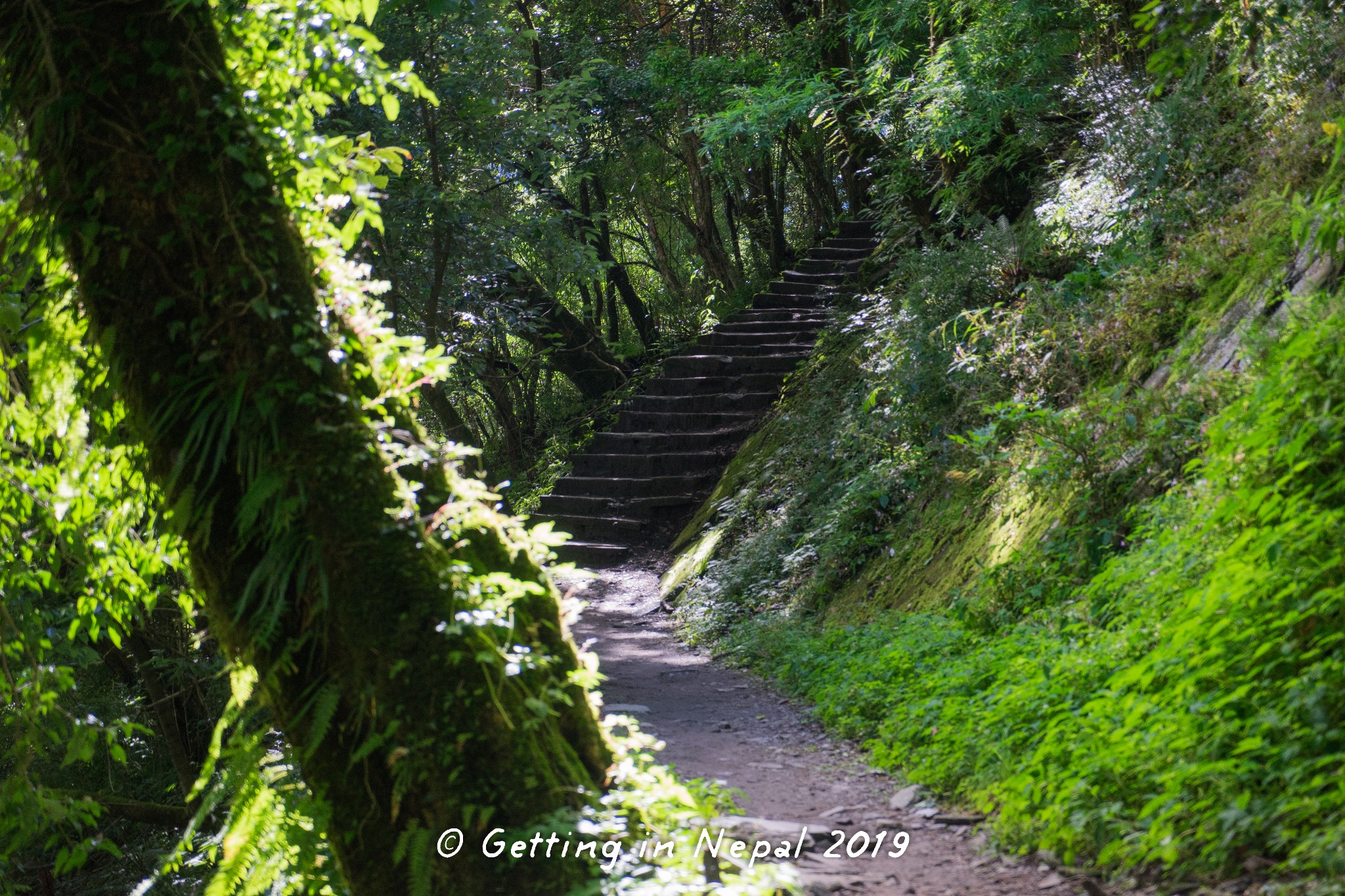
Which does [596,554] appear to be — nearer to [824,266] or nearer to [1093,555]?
[824,266]

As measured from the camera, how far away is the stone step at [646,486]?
12.1 metres

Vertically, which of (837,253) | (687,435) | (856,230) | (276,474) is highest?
(856,230)

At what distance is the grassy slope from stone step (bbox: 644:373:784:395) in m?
3.35

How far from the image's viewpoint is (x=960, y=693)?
4.11 metres

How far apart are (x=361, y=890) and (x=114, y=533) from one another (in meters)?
2.01

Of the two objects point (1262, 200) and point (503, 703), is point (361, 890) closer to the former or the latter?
point (503, 703)

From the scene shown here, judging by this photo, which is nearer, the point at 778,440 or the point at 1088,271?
the point at 1088,271

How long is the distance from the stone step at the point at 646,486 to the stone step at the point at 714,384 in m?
1.56

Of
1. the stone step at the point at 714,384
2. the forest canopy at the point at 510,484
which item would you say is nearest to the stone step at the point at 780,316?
the stone step at the point at 714,384

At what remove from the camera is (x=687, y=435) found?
1255 centimetres

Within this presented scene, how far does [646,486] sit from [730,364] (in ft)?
7.80

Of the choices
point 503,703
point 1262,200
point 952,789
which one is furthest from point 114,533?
point 1262,200

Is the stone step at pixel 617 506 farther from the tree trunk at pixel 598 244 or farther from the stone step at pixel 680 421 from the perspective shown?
the tree trunk at pixel 598 244

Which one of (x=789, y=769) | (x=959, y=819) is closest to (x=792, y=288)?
(x=789, y=769)
